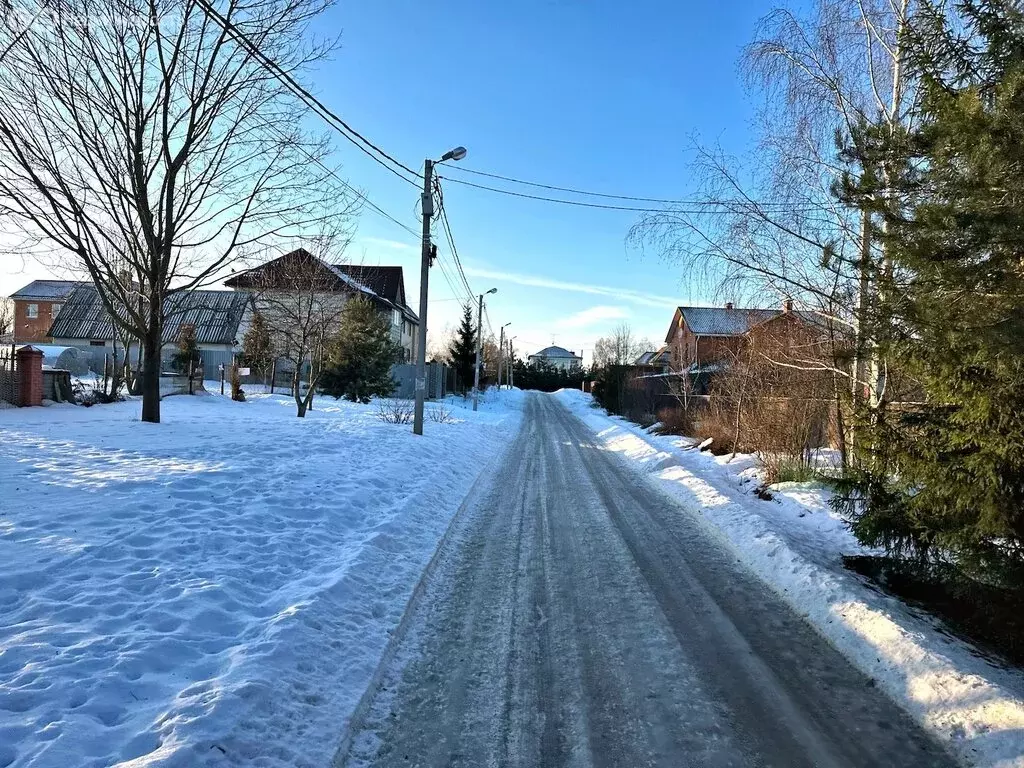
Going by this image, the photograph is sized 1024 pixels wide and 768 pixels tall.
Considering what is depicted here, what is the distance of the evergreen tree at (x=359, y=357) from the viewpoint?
996 inches

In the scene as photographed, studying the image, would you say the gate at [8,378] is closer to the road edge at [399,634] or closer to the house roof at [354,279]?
the house roof at [354,279]

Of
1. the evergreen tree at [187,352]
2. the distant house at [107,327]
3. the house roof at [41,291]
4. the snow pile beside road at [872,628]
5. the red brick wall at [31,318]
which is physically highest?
the house roof at [41,291]

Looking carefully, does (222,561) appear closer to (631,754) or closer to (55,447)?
(631,754)

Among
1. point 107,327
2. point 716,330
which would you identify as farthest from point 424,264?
point 107,327

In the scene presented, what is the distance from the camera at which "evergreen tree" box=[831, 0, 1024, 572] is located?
3.53 meters

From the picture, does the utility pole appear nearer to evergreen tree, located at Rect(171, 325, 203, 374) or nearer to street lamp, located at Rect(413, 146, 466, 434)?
street lamp, located at Rect(413, 146, 466, 434)

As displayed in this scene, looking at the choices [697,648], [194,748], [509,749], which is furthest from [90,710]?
[697,648]


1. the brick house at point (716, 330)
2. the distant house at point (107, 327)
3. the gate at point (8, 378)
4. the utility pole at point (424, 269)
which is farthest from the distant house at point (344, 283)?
the brick house at point (716, 330)

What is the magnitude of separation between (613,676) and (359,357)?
23843 mm

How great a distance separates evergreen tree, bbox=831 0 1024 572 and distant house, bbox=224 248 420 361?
48.0ft

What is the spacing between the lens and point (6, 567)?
4441 millimetres

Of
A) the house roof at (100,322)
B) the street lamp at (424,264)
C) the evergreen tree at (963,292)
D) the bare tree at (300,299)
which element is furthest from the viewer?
the house roof at (100,322)

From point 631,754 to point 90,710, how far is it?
277cm

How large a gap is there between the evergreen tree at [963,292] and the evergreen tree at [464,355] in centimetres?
3753
